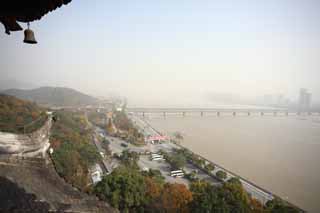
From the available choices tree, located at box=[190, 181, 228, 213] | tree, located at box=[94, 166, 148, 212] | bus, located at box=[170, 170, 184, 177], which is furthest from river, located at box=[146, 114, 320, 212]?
tree, located at box=[94, 166, 148, 212]

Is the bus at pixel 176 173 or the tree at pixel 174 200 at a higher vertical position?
the tree at pixel 174 200

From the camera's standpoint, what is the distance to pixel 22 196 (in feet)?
5.35

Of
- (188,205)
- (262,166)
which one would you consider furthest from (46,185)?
(262,166)

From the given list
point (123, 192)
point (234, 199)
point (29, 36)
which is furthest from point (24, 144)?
point (234, 199)

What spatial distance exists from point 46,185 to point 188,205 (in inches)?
85.8

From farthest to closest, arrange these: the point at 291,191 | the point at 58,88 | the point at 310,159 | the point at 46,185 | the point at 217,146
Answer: the point at 58,88
the point at 217,146
the point at 310,159
the point at 291,191
the point at 46,185

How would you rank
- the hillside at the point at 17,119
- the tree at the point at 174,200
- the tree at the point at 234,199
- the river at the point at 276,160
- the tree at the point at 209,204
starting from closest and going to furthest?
the tree at the point at 209,204 → the tree at the point at 234,199 → the tree at the point at 174,200 → the hillside at the point at 17,119 → the river at the point at 276,160

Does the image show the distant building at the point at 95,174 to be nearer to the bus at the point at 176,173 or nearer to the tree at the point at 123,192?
the tree at the point at 123,192

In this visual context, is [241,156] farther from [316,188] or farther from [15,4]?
[15,4]

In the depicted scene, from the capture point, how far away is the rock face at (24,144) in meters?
2.17

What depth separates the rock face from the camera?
2.17 meters

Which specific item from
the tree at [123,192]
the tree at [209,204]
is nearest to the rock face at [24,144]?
the tree at [123,192]

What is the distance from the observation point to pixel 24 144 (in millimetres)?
2232

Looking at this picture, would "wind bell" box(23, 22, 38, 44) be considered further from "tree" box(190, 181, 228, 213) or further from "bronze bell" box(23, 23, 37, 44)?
"tree" box(190, 181, 228, 213)
